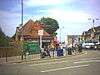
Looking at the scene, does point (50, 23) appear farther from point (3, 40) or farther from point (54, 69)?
point (54, 69)

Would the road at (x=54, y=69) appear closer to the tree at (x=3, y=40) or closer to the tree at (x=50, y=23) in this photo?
the tree at (x=3, y=40)

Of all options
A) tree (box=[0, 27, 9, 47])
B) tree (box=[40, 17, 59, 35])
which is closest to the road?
tree (box=[0, 27, 9, 47])

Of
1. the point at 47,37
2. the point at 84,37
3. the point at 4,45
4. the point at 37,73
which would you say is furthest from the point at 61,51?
the point at 84,37

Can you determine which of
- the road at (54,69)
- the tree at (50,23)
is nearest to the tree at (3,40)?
the road at (54,69)

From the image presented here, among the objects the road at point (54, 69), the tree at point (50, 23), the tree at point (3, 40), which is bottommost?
the road at point (54, 69)

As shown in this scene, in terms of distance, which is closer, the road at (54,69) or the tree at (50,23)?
the road at (54,69)

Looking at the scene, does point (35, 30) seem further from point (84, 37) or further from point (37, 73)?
point (84, 37)

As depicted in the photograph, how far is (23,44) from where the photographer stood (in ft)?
114

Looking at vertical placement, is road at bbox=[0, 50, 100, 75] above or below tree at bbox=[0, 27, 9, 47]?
below

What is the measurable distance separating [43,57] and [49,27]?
225 ft

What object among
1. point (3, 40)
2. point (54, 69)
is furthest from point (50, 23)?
point (54, 69)

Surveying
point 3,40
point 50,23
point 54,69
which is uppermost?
point 50,23

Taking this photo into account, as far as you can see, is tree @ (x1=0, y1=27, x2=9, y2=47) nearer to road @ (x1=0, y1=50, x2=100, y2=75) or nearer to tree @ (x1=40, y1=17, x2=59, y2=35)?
road @ (x1=0, y1=50, x2=100, y2=75)

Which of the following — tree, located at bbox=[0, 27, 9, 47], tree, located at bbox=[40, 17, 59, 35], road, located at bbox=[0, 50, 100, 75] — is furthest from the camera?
tree, located at bbox=[40, 17, 59, 35]
